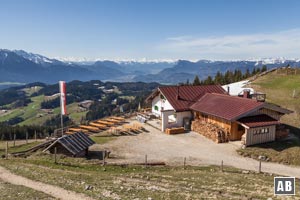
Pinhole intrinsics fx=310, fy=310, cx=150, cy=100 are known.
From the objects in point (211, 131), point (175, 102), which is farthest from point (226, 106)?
point (175, 102)

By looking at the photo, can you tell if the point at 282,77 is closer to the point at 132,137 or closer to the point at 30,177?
the point at 132,137

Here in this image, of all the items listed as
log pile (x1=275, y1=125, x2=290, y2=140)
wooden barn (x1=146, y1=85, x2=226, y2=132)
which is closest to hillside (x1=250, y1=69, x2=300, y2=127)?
log pile (x1=275, y1=125, x2=290, y2=140)

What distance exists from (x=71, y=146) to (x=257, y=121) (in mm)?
21698

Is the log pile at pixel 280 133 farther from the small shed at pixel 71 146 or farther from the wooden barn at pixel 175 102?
the small shed at pixel 71 146

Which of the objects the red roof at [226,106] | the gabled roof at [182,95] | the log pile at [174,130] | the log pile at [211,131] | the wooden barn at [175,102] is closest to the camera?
the red roof at [226,106]

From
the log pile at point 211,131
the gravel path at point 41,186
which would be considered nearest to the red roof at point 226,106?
the log pile at point 211,131

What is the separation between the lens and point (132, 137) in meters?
39.8

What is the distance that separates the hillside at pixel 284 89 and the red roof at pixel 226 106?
951cm

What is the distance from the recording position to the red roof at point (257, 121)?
35972mm

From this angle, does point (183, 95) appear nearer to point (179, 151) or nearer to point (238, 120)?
point (238, 120)

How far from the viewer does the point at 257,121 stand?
37000mm

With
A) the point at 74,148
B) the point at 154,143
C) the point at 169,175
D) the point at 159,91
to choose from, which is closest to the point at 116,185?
the point at 169,175

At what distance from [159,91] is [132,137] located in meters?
11.6

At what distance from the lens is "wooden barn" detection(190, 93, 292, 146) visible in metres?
36.3
